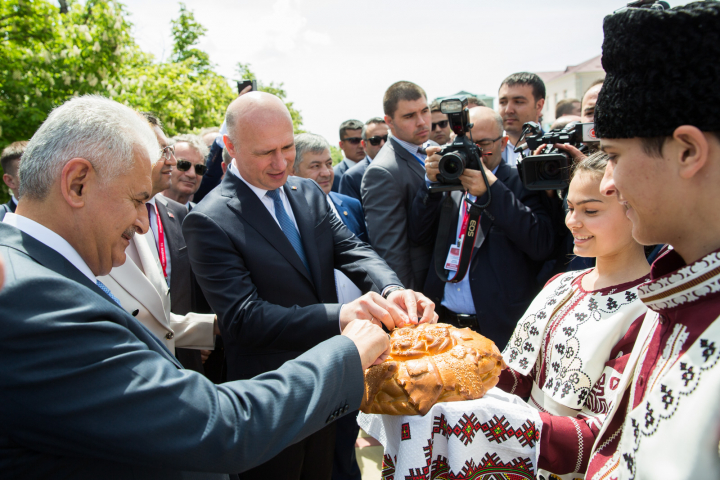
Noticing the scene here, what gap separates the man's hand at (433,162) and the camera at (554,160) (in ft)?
2.00

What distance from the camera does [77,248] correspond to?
55.7 inches

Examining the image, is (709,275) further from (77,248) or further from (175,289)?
(175,289)

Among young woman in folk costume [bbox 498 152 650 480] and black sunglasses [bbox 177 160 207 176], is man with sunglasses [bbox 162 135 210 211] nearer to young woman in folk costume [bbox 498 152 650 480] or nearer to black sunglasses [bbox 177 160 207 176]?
black sunglasses [bbox 177 160 207 176]

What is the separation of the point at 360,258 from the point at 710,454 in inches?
83.6

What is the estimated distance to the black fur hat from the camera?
99cm

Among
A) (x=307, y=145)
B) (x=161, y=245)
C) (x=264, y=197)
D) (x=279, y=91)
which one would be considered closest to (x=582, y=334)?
(x=264, y=197)

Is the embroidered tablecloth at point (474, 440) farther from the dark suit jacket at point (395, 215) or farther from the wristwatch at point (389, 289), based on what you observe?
the dark suit jacket at point (395, 215)

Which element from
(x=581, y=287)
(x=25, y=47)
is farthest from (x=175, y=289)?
(x=25, y=47)

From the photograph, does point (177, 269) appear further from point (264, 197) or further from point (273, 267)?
point (273, 267)

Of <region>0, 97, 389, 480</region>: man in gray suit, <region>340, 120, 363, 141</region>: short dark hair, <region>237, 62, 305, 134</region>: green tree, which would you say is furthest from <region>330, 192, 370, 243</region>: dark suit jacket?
<region>237, 62, 305, 134</region>: green tree

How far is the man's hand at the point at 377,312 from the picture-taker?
210cm

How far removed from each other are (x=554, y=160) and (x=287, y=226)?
179 centimetres

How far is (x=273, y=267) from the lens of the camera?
257 centimetres

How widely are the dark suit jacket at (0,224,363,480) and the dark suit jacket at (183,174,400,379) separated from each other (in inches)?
38.2
